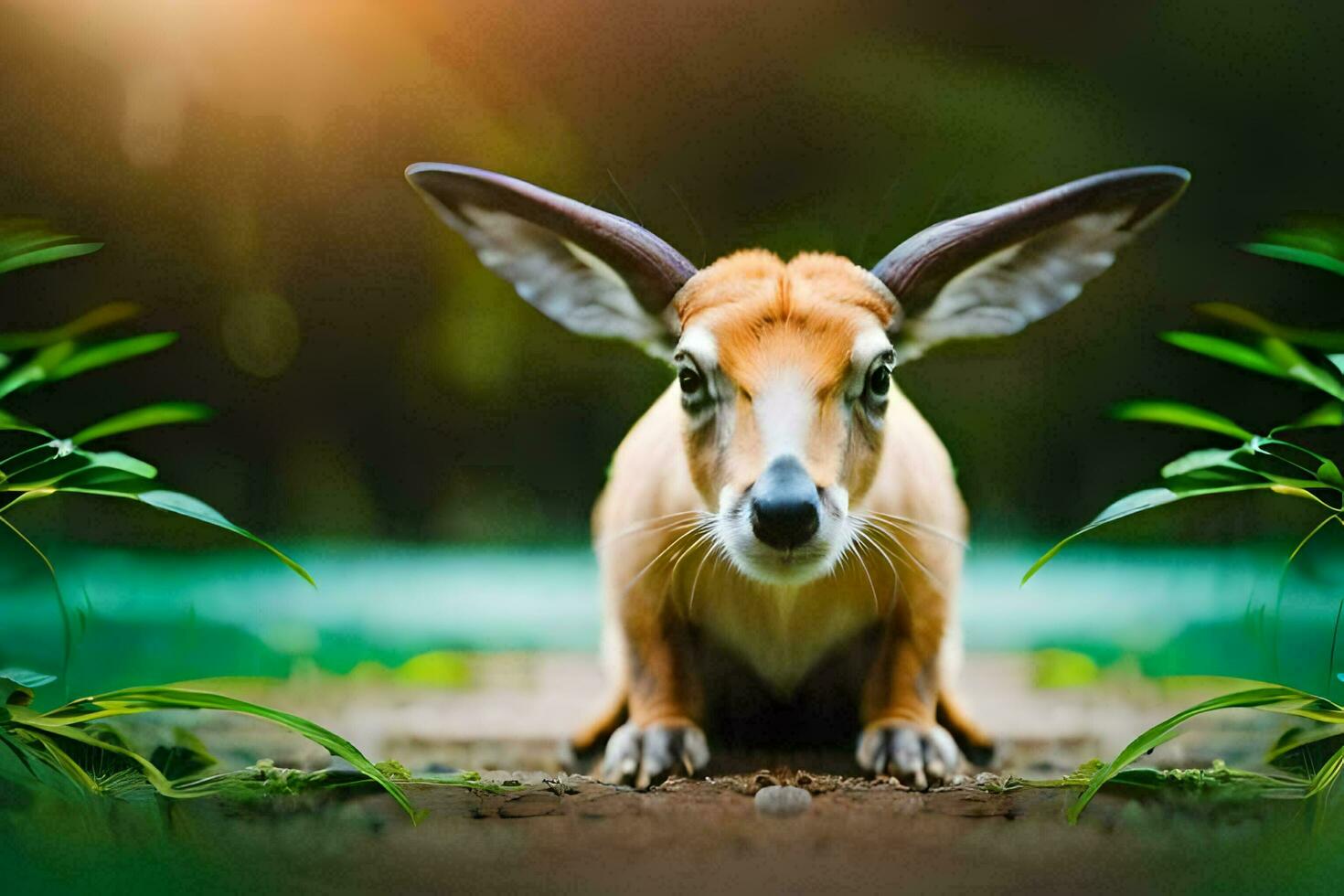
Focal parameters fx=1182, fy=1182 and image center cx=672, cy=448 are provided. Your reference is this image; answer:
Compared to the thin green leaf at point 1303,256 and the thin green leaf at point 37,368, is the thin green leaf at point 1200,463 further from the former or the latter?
the thin green leaf at point 37,368

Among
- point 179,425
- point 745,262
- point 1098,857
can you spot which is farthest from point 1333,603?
point 179,425

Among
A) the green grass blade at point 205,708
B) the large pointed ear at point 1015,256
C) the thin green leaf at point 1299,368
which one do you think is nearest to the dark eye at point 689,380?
the large pointed ear at point 1015,256

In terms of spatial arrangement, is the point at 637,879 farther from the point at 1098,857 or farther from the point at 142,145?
the point at 142,145

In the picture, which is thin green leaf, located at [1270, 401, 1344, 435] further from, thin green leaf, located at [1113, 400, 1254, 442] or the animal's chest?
the animal's chest

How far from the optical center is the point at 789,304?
296 centimetres

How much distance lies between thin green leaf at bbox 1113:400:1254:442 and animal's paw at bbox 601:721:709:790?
154 cm

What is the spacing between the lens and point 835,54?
3.41 meters

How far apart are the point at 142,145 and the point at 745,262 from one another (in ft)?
5.85

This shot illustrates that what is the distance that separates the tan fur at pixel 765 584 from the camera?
9.98 feet

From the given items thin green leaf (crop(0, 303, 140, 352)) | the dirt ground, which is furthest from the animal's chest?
thin green leaf (crop(0, 303, 140, 352))

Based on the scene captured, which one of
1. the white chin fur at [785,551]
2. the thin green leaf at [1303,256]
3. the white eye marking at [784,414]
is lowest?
the white chin fur at [785,551]

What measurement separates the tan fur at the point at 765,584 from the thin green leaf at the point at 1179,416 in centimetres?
56

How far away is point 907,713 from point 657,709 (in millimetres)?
681

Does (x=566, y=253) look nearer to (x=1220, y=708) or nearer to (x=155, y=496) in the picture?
(x=155, y=496)
